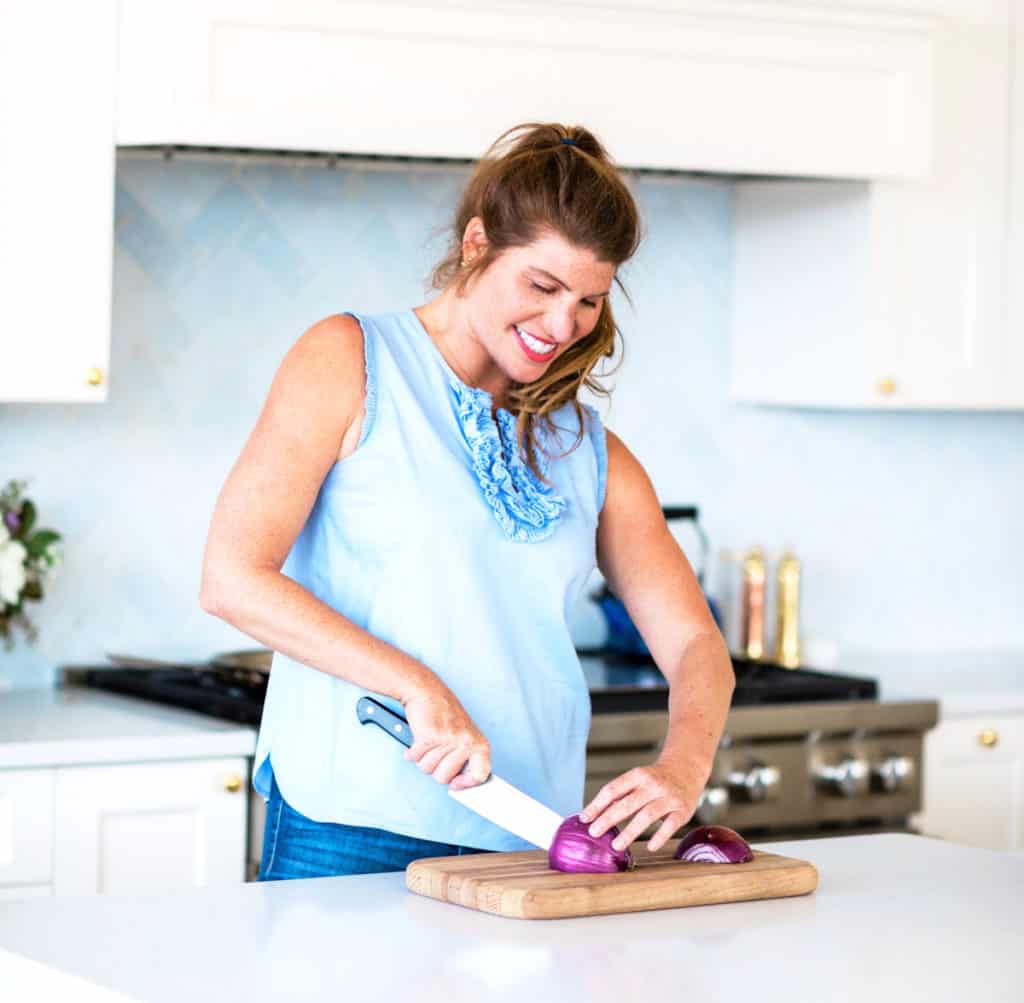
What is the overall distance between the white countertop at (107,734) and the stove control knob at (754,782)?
2.74 feet

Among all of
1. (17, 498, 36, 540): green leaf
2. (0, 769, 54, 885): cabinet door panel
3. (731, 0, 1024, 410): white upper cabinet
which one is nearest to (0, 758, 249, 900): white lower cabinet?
(0, 769, 54, 885): cabinet door panel

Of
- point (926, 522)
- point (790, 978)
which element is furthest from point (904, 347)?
point (790, 978)

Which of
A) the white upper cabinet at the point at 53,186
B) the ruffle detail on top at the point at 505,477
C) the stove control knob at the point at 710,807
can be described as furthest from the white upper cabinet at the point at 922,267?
the ruffle detail on top at the point at 505,477

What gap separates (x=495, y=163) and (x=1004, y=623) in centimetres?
256

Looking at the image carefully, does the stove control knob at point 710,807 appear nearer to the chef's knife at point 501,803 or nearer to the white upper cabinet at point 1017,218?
the white upper cabinet at point 1017,218

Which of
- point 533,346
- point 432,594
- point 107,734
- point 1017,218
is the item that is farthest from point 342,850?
point 1017,218

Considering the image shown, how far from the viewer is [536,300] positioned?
1.95 metres

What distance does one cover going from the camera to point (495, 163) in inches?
78.6

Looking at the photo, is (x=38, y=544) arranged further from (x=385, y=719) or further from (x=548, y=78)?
(x=385, y=719)

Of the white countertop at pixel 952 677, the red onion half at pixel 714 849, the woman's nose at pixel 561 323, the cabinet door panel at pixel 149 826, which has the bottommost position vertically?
the cabinet door panel at pixel 149 826

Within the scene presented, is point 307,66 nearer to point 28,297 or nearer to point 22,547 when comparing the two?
point 28,297

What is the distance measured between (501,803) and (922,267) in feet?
6.63

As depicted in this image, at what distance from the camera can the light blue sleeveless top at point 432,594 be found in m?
1.90

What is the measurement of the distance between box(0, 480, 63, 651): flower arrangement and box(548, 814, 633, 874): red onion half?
150 centimetres
